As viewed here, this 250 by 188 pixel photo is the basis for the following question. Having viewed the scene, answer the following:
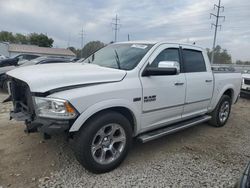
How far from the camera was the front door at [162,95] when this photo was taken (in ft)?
11.0

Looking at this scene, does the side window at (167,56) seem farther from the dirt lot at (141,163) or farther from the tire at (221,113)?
the tire at (221,113)

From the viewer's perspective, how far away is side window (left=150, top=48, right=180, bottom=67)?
3.62 m

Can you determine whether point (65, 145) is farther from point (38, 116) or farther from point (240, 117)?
point (240, 117)

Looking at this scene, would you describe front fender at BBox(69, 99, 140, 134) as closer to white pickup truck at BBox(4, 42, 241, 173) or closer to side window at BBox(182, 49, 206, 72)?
white pickup truck at BBox(4, 42, 241, 173)

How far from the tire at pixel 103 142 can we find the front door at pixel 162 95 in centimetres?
43

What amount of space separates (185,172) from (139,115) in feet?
3.52

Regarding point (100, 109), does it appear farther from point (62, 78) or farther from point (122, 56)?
point (122, 56)

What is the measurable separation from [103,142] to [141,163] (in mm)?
778

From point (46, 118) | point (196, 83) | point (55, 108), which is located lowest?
point (46, 118)

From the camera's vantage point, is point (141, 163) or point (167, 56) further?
point (167, 56)

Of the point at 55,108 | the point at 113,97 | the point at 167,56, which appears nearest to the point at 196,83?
the point at 167,56

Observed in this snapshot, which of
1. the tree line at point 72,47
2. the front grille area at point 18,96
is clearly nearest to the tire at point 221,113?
the front grille area at point 18,96

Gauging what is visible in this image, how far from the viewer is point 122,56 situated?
3.72m

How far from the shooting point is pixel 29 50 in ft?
158
